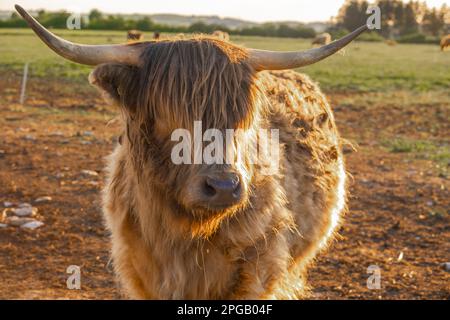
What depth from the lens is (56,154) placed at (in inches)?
382

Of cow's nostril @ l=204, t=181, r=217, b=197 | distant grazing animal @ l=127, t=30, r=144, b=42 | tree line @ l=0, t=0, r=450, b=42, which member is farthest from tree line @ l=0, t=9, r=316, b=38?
cow's nostril @ l=204, t=181, r=217, b=197

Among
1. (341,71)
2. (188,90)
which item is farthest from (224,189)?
(341,71)

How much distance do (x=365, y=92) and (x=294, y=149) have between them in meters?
16.9

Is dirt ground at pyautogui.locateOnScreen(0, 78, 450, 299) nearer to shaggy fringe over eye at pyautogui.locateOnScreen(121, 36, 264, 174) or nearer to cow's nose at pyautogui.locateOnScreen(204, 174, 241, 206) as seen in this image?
shaggy fringe over eye at pyautogui.locateOnScreen(121, 36, 264, 174)

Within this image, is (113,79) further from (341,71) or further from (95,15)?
(95,15)

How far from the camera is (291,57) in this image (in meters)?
4.02

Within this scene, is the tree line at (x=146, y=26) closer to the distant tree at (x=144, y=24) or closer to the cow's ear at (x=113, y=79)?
the distant tree at (x=144, y=24)

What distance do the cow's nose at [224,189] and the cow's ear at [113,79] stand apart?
893 millimetres

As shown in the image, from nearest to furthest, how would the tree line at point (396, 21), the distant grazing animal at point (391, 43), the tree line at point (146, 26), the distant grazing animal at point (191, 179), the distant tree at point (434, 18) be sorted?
the distant grazing animal at point (191, 179) → the distant tree at point (434, 18) → the tree line at point (396, 21) → the tree line at point (146, 26) → the distant grazing animal at point (391, 43)

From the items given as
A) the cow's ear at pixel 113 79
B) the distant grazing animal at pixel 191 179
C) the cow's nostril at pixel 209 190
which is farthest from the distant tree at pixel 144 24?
the cow's nostril at pixel 209 190

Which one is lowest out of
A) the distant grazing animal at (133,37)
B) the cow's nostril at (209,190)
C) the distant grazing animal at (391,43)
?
the cow's nostril at (209,190)

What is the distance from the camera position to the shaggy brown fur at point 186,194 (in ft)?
12.5
